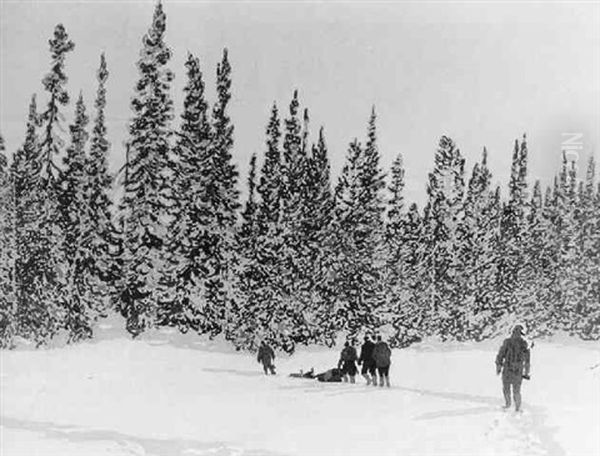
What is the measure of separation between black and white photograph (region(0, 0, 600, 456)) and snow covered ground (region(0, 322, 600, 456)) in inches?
5.1

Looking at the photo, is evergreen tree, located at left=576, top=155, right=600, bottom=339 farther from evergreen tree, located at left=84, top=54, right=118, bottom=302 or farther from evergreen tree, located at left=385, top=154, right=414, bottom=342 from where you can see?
evergreen tree, located at left=84, top=54, right=118, bottom=302

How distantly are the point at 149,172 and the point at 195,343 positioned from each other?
8.64 m

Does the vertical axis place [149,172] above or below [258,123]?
below

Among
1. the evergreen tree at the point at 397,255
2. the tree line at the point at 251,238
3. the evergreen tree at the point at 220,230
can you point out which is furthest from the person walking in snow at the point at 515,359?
the evergreen tree at the point at 397,255

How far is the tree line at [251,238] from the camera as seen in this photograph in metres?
40.5

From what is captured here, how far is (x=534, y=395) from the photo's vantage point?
27484 mm

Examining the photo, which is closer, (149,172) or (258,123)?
(149,172)

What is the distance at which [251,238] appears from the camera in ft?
162

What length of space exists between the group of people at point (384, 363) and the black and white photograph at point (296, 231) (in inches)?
2.5

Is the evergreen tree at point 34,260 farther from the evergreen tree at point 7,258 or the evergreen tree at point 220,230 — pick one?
the evergreen tree at point 220,230

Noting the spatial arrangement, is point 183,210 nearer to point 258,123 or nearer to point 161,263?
point 161,263

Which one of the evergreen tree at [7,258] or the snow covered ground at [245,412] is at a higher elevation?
the evergreen tree at [7,258]

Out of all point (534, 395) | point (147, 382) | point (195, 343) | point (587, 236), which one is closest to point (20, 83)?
point (195, 343)

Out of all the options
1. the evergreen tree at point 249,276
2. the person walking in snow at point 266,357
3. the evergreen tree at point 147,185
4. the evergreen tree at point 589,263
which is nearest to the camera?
the person walking in snow at point 266,357
